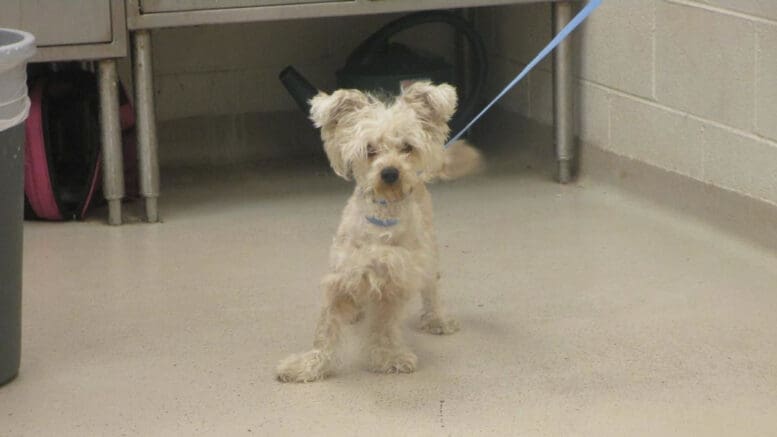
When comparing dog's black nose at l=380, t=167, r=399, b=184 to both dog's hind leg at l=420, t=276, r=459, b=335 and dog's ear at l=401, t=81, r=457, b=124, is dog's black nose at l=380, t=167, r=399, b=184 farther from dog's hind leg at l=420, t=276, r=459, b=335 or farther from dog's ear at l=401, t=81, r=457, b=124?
dog's hind leg at l=420, t=276, r=459, b=335

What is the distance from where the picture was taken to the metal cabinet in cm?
431

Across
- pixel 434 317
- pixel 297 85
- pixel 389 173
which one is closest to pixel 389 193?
pixel 389 173

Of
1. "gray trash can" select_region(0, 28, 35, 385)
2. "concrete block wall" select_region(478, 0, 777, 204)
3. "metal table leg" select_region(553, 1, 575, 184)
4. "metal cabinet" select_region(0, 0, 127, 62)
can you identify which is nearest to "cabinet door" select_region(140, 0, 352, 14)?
"metal cabinet" select_region(0, 0, 127, 62)

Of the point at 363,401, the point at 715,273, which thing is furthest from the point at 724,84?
the point at 363,401

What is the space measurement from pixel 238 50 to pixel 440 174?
2.62 metres

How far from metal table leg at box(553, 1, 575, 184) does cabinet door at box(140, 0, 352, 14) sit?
0.99m

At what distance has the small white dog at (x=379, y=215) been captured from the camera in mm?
3025

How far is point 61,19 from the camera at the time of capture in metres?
4.34

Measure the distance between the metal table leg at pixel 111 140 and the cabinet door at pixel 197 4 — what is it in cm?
24

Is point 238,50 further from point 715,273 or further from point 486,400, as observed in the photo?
point 486,400

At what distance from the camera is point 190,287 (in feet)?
13.0

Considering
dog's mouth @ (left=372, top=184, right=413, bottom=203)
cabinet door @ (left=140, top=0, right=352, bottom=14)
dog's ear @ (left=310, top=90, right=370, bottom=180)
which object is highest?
cabinet door @ (left=140, top=0, right=352, bottom=14)

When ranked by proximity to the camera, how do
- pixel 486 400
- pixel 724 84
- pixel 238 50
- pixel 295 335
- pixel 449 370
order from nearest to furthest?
1. pixel 486 400
2. pixel 449 370
3. pixel 295 335
4. pixel 724 84
5. pixel 238 50

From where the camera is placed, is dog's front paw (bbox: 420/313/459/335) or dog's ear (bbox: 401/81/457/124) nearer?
dog's ear (bbox: 401/81/457/124)
